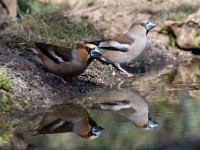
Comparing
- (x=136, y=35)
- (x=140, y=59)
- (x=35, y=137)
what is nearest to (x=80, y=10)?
(x=140, y=59)

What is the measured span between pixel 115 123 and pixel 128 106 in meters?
1.27

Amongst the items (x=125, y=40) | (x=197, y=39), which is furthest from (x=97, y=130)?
(x=197, y=39)

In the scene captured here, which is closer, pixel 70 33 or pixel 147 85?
pixel 147 85

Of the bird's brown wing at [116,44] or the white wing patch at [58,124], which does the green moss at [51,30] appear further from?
the white wing patch at [58,124]

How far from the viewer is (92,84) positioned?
10914mm

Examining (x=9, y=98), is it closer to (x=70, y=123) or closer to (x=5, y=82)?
(x=5, y=82)

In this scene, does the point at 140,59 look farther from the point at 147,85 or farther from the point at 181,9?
the point at 181,9

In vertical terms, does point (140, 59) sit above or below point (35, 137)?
→ below

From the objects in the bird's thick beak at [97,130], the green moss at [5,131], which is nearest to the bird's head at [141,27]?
the green moss at [5,131]

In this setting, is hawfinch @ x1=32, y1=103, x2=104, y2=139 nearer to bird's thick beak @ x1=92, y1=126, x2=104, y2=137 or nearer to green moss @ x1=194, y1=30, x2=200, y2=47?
bird's thick beak @ x1=92, y1=126, x2=104, y2=137

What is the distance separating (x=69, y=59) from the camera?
986 centimetres

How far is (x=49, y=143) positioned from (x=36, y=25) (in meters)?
7.77

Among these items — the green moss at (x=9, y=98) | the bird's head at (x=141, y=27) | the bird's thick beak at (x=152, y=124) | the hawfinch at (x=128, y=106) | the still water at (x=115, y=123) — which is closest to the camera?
the still water at (x=115, y=123)

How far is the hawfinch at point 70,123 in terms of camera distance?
743cm
